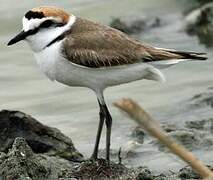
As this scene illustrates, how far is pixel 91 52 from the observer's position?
18.2 ft

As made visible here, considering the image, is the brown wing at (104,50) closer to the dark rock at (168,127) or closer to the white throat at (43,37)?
the white throat at (43,37)

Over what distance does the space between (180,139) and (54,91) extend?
2.92m

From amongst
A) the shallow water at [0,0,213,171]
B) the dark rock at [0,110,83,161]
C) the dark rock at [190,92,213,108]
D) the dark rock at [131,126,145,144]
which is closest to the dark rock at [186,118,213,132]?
the shallow water at [0,0,213,171]

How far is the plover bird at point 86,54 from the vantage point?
545 cm

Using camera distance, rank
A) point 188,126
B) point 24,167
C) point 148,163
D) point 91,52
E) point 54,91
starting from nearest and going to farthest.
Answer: point 24,167
point 91,52
point 148,163
point 188,126
point 54,91

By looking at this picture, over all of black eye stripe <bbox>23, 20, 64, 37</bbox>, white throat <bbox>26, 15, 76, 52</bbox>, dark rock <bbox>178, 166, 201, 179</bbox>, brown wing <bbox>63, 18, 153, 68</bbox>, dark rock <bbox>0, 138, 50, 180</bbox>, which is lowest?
dark rock <bbox>178, 166, 201, 179</bbox>

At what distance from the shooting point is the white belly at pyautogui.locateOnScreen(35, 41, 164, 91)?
17.8 feet

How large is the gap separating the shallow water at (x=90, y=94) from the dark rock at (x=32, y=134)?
80 cm

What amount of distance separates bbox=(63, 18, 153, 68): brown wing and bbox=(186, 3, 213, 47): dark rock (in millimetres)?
6029

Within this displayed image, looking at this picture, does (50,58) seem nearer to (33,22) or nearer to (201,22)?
(33,22)

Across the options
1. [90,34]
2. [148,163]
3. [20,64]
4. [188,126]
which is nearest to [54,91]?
[20,64]

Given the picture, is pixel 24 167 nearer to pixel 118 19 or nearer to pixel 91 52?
pixel 91 52

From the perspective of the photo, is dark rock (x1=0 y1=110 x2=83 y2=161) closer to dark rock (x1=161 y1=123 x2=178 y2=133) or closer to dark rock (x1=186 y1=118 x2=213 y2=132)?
dark rock (x1=161 y1=123 x2=178 y2=133)

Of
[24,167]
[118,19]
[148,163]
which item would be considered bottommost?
[118,19]
